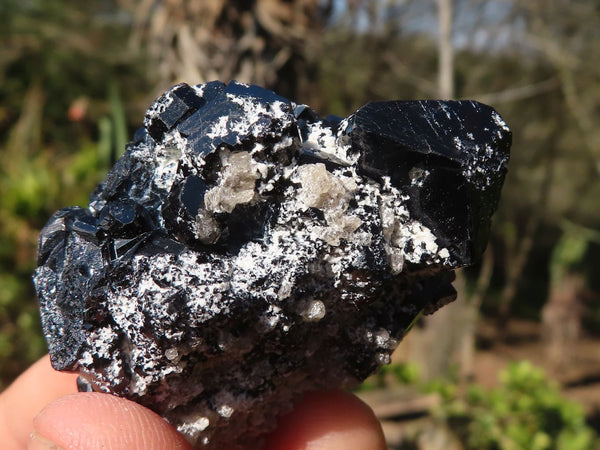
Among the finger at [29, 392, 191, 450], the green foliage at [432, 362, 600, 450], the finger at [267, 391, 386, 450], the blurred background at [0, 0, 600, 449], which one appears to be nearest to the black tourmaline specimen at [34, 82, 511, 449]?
the finger at [29, 392, 191, 450]

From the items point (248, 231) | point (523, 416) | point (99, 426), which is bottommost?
point (523, 416)

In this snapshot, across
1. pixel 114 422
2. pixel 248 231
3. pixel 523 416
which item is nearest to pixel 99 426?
pixel 114 422

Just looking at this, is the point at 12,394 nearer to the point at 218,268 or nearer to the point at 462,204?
the point at 218,268

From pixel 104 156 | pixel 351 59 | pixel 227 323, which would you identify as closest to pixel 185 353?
pixel 227 323

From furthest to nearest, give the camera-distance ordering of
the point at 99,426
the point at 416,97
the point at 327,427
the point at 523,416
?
1. the point at 416,97
2. the point at 523,416
3. the point at 327,427
4. the point at 99,426

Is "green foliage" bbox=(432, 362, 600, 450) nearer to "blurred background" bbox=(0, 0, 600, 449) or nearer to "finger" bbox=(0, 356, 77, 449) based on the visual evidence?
"blurred background" bbox=(0, 0, 600, 449)

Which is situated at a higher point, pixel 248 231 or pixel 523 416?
pixel 248 231

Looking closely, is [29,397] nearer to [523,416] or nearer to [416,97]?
[523,416]
